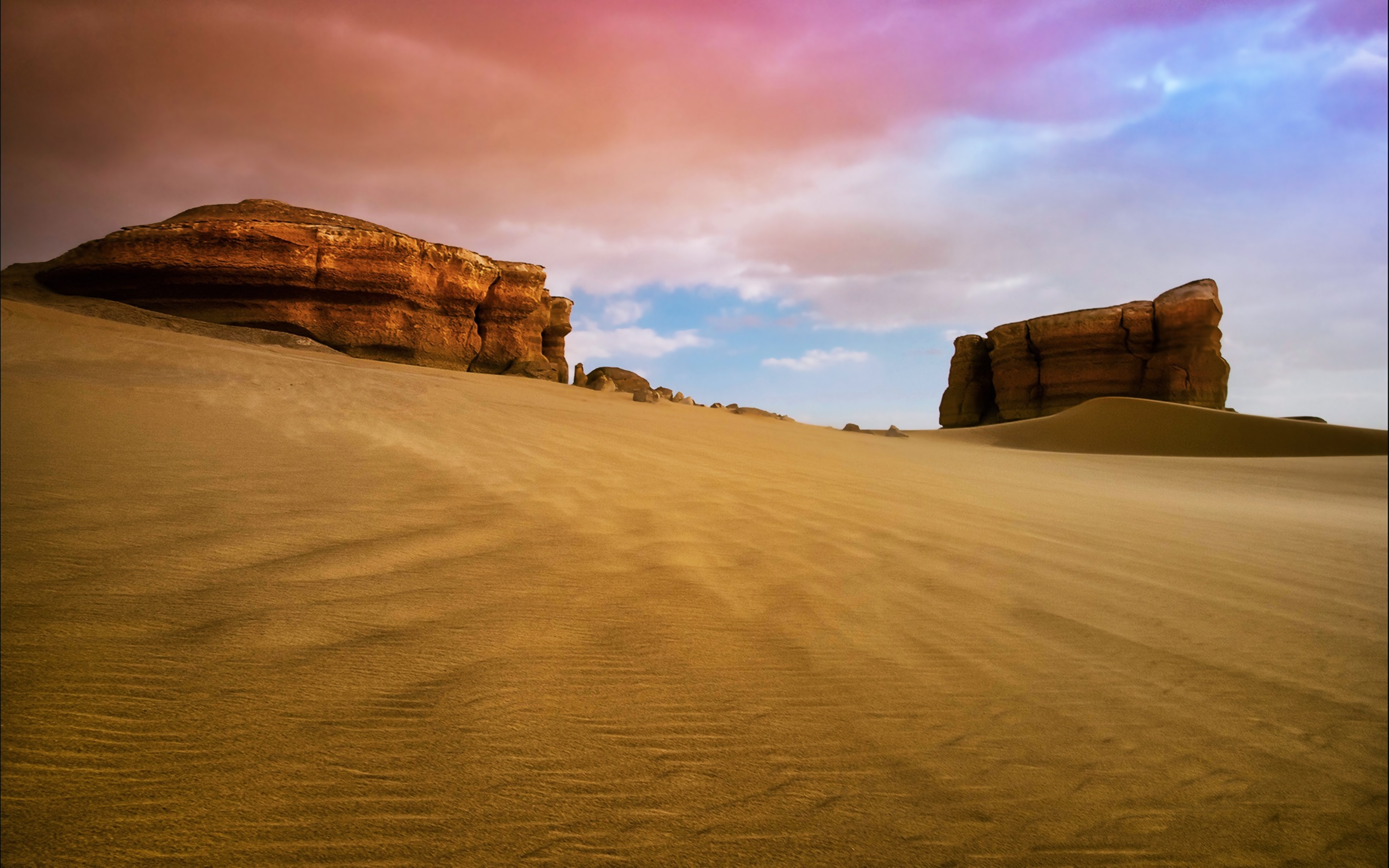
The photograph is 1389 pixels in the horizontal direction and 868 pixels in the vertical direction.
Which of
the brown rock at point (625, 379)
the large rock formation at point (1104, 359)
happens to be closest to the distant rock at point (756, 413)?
the brown rock at point (625, 379)

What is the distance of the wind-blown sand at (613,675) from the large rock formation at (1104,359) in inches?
1060

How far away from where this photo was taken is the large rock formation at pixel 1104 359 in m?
25.1

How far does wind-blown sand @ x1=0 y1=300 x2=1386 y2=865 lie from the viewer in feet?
3.58

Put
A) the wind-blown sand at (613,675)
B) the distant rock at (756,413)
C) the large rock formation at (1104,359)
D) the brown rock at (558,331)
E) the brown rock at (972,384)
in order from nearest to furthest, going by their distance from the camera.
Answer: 1. the wind-blown sand at (613,675)
2. the distant rock at (756,413)
3. the brown rock at (558,331)
4. the large rock formation at (1104,359)
5. the brown rock at (972,384)

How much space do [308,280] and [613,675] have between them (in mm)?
16086

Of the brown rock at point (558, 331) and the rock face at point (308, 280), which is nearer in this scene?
the rock face at point (308, 280)

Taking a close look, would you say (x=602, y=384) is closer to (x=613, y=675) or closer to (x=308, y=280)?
(x=308, y=280)

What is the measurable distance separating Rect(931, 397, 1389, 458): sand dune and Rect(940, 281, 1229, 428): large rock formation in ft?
32.2

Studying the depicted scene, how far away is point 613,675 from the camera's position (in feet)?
5.10

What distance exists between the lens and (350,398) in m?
4.93

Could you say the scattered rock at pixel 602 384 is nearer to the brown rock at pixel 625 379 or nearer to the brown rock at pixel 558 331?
the brown rock at pixel 625 379

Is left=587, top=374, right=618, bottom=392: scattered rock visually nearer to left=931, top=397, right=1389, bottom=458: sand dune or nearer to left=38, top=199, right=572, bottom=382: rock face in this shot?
left=38, top=199, right=572, bottom=382: rock face

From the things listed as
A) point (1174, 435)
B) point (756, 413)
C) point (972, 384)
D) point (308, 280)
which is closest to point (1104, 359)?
point (972, 384)

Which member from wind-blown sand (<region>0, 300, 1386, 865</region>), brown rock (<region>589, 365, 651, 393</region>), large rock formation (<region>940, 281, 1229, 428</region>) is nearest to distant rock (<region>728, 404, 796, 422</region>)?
brown rock (<region>589, 365, 651, 393</region>)
